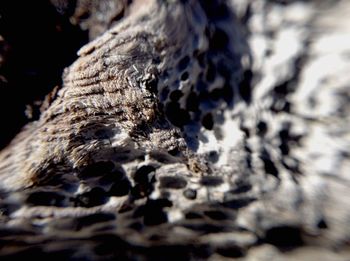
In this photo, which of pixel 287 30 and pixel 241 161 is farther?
pixel 241 161

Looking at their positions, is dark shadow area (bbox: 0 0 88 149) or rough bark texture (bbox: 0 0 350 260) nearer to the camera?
rough bark texture (bbox: 0 0 350 260)

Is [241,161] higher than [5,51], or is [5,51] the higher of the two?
[5,51]

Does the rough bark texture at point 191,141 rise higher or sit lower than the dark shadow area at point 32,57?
lower

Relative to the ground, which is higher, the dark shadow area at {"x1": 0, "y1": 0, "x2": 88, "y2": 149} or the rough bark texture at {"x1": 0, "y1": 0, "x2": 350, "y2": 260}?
the dark shadow area at {"x1": 0, "y1": 0, "x2": 88, "y2": 149}

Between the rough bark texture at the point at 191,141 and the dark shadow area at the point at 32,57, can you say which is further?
the dark shadow area at the point at 32,57

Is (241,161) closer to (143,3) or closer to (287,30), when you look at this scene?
(287,30)

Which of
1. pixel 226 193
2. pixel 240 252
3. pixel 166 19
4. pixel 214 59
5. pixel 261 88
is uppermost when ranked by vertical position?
pixel 166 19

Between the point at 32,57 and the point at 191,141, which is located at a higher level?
the point at 32,57

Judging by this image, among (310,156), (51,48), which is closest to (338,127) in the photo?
(310,156)
